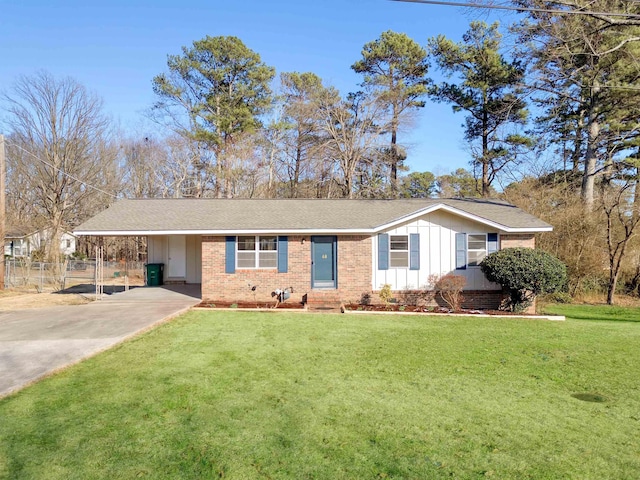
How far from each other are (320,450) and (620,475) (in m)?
2.61

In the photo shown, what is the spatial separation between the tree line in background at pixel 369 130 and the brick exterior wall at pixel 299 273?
9.06 m

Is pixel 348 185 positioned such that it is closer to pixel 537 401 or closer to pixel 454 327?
pixel 454 327

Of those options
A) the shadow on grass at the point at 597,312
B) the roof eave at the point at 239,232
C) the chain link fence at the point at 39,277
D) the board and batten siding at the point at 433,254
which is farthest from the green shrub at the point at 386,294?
the chain link fence at the point at 39,277

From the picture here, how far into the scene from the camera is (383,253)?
13.6m

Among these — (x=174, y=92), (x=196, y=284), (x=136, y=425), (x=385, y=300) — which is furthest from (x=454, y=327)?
(x=174, y=92)

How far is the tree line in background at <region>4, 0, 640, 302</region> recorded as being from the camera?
62.8 feet

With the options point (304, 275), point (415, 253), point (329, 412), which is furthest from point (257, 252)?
point (329, 412)

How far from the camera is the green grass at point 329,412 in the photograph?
12.1ft

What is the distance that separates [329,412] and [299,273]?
8.89 metres

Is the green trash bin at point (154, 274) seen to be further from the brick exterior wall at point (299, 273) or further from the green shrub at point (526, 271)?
the green shrub at point (526, 271)

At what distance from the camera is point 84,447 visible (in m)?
3.94

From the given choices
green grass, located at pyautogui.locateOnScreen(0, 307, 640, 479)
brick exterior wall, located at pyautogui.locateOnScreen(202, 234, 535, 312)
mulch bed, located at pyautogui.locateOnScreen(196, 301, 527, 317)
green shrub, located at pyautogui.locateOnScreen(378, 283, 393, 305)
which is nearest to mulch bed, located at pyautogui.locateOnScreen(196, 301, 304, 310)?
mulch bed, located at pyautogui.locateOnScreen(196, 301, 527, 317)

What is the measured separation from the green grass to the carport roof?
539 cm

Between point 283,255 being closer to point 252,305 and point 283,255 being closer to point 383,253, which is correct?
point 252,305
